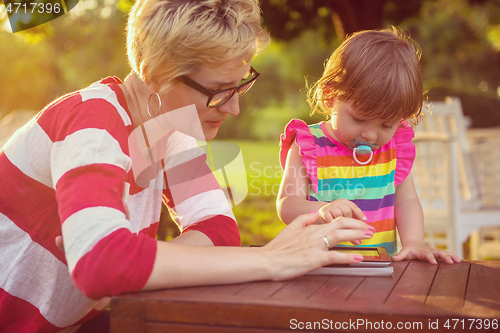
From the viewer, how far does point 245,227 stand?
591 centimetres

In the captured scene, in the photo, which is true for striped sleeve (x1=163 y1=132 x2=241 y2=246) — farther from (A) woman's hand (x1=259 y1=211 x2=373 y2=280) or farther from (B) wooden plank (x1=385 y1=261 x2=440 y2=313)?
(B) wooden plank (x1=385 y1=261 x2=440 y2=313)

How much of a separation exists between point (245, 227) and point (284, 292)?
16.2ft

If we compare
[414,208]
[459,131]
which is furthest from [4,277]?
[459,131]

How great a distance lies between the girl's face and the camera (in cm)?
167

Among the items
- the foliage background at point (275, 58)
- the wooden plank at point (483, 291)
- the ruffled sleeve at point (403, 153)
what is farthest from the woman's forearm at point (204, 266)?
the foliage background at point (275, 58)

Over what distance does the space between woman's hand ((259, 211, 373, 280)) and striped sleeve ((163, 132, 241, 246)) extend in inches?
13.5

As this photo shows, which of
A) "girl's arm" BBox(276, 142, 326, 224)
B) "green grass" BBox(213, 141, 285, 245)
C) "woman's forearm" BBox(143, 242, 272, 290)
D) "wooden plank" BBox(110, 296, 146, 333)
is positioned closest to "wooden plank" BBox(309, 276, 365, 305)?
"woman's forearm" BBox(143, 242, 272, 290)

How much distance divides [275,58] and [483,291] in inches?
598

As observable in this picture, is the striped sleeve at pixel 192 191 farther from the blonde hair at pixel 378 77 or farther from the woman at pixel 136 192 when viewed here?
the blonde hair at pixel 378 77

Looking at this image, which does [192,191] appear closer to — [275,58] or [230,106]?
[230,106]

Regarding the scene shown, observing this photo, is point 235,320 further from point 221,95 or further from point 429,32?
point 429,32

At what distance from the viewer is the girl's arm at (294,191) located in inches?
64.4

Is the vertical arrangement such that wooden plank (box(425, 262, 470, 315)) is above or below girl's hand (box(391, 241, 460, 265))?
above

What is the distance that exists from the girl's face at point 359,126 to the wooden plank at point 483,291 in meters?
0.57
